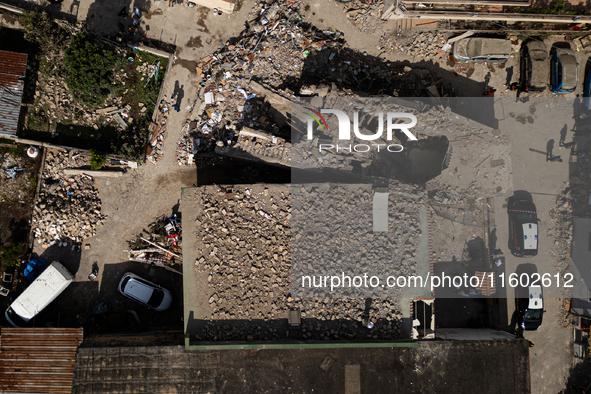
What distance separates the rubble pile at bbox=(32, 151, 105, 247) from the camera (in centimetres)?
1409

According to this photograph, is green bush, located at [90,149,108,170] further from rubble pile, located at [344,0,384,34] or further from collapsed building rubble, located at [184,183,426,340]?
rubble pile, located at [344,0,384,34]

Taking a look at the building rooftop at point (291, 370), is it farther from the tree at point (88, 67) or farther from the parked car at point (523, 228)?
the tree at point (88, 67)

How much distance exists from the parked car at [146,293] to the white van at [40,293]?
A: 8.08ft

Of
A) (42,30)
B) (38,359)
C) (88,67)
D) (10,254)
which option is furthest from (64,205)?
(42,30)

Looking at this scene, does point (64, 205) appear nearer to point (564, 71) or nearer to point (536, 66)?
point (536, 66)

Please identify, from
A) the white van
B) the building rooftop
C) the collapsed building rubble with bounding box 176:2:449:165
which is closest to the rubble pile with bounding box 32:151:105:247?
the white van

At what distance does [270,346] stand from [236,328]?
145 cm

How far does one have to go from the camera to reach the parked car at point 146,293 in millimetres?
13625

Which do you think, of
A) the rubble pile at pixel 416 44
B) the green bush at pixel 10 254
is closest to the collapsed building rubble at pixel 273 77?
the rubble pile at pixel 416 44

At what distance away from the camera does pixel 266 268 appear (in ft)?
40.7

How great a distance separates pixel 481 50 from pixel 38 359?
21.9 metres

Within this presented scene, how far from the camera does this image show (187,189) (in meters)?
12.6

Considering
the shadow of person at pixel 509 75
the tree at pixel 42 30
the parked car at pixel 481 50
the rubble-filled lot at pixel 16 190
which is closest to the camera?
the tree at pixel 42 30

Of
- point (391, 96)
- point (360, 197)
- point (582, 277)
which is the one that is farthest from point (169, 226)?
point (582, 277)
